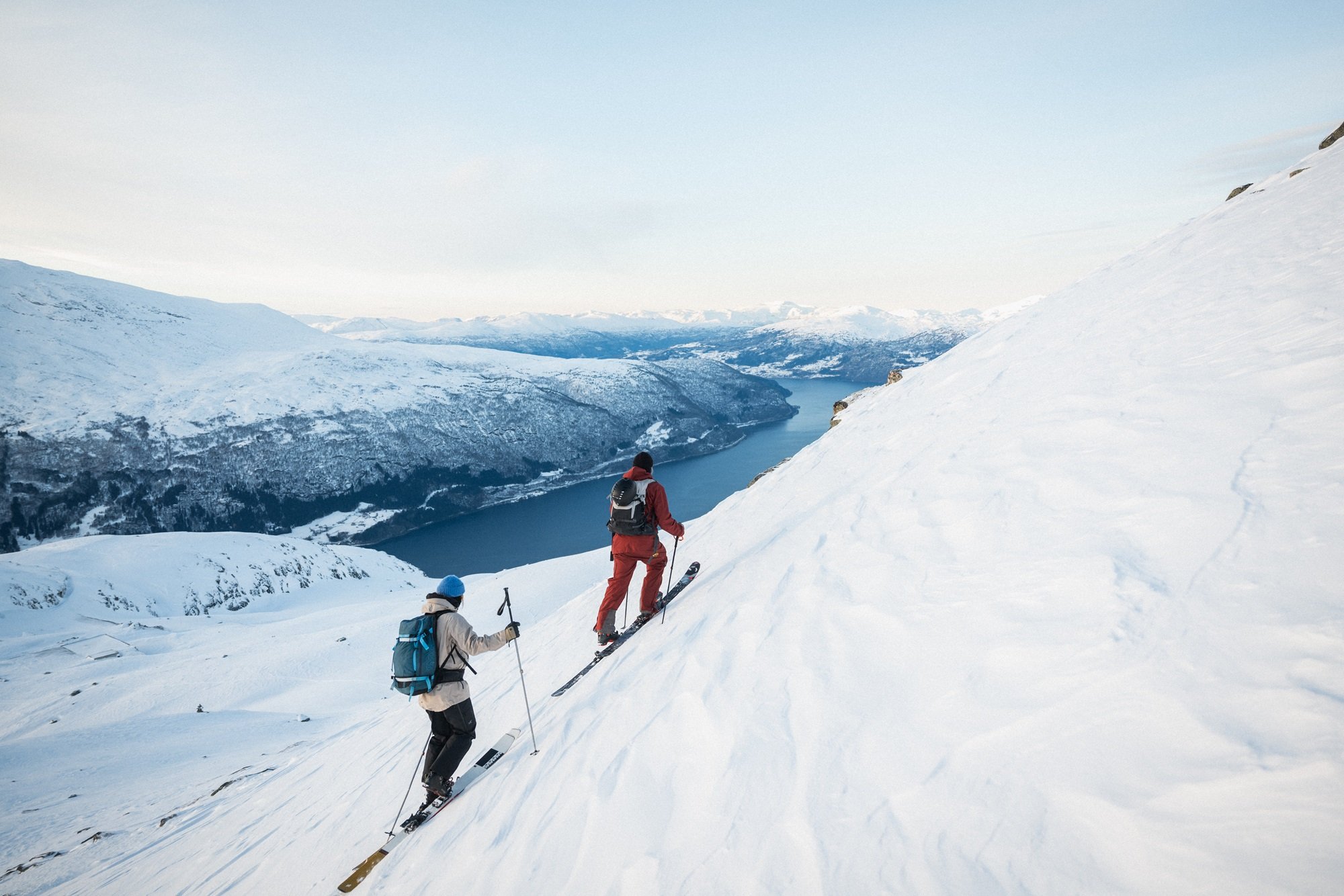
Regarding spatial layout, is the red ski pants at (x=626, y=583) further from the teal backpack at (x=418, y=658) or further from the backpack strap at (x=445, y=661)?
the teal backpack at (x=418, y=658)

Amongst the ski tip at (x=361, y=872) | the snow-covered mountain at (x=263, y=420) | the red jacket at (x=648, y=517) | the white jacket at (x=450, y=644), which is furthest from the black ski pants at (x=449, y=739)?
the snow-covered mountain at (x=263, y=420)

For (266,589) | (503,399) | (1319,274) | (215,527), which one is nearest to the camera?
(1319,274)

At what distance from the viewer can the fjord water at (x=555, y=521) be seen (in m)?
77.0

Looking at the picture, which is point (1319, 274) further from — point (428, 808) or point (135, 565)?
point (135, 565)

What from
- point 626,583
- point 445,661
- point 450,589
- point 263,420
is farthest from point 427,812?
point 263,420

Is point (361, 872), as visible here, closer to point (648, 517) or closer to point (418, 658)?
point (418, 658)

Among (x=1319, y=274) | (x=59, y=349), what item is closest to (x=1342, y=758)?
(x=1319, y=274)

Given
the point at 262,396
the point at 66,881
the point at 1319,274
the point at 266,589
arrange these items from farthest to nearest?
the point at 262,396
the point at 266,589
the point at 66,881
the point at 1319,274

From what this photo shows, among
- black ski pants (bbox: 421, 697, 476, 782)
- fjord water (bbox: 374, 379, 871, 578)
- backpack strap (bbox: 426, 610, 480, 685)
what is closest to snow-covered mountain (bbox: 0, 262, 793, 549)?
fjord water (bbox: 374, 379, 871, 578)

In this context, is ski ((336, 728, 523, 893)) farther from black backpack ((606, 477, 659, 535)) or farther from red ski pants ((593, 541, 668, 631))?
black backpack ((606, 477, 659, 535))

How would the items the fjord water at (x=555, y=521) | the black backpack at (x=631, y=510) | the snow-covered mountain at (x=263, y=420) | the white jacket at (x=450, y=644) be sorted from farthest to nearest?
the snow-covered mountain at (x=263, y=420) → the fjord water at (x=555, y=521) → the black backpack at (x=631, y=510) → the white jacket at (x=450, y=644)

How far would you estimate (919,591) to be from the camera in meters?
4.46

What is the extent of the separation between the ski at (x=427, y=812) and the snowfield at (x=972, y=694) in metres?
0.20

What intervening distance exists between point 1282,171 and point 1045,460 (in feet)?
71.3
